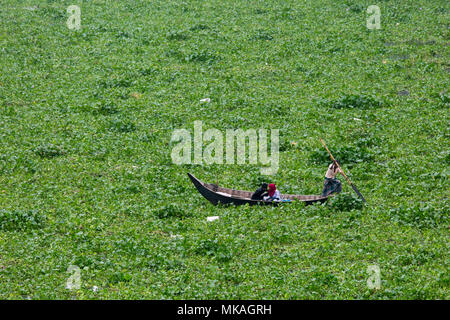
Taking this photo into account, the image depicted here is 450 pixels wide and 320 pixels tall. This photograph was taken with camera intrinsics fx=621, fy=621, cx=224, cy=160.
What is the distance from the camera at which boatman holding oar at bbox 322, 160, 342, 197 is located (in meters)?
18.3

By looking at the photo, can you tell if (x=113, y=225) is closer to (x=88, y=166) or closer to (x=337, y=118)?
(x=88, y=166)

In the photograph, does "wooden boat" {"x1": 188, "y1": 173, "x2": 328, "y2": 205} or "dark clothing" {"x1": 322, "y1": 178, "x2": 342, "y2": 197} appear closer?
"wooden boat" {"x1": 188, "y1": 173, "x2": 328, "y2": 205}

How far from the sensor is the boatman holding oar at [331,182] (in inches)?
719

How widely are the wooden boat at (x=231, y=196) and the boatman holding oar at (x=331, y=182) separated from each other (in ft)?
1.51

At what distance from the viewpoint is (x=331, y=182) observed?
18531 mm

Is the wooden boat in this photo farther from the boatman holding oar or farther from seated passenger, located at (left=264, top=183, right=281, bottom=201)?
the boatman holding oar

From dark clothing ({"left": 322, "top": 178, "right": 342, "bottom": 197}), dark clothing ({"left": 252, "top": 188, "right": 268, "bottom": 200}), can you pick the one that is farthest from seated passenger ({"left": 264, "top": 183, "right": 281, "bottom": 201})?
dark clothing ({"left": 322, "top": 178, "right": 342, "bottom": 197})

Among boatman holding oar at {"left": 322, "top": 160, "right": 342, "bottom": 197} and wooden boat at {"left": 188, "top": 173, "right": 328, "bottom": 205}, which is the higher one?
boatman holding oar at {"left": 322, "top": 160, "right": 342, "bottom": 197}

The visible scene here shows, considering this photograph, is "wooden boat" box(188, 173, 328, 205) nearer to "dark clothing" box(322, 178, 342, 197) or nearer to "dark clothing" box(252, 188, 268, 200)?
"dark clothing" box(252, 188, 268, 200)

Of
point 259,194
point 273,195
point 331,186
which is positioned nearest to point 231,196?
point 259,194

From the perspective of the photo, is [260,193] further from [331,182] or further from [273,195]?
[331,182]

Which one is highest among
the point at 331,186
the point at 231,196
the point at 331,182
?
the point at 331,182

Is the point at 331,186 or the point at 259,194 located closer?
the point at 259,194

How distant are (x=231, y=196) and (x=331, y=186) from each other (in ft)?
9.94
